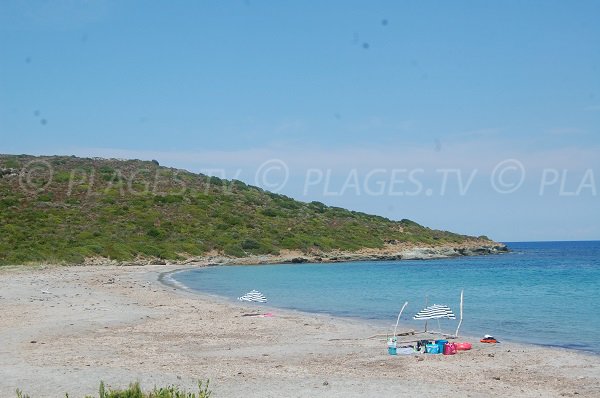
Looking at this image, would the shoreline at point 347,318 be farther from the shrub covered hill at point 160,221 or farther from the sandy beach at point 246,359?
the shrub covered hill at point 160,221

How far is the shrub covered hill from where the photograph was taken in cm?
5750

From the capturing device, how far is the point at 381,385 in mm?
11594

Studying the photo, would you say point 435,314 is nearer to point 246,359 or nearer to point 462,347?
point 462,347

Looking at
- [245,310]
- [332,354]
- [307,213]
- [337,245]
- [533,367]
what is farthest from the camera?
[307,213]

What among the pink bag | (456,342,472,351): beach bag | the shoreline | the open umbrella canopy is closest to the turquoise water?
the shoreline

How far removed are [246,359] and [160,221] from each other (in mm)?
58432

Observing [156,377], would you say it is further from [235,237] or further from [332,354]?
[235,237]

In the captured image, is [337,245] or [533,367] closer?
[533,367]

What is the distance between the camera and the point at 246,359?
1420cm

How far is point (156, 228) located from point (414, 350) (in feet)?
181

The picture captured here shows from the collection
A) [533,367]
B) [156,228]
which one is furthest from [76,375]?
[156,228]

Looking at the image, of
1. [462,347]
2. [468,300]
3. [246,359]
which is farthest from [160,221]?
[246,359]

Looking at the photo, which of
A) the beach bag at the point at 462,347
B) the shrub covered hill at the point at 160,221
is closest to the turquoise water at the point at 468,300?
the beach bag at the point at 462,347

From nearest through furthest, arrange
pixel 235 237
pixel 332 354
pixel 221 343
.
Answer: pixel 332 354, pixel 221 343, pixel 235 237
